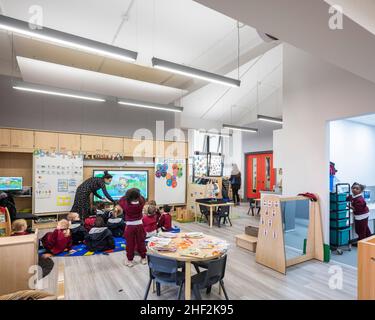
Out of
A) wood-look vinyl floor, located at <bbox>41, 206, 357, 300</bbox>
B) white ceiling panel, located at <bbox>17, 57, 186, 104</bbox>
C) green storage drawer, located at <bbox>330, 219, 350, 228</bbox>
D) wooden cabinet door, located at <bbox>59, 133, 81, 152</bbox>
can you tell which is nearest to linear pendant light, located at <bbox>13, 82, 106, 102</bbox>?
white ceiling panel, located at <bbox>17, 57, 186, 104</bbox>

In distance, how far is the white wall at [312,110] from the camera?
12.1 feet

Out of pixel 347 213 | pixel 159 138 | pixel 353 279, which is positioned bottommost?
pixel 353 279

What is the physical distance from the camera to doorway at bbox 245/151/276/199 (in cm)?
1012

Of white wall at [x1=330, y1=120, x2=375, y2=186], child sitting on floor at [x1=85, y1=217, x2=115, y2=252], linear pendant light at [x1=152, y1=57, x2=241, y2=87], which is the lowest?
child sitting on floor at [x1=85, y1=217, x2=115, y2=252]

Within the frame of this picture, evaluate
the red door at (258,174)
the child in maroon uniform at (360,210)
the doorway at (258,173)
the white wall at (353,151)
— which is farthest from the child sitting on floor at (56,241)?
the red door at (258,174)

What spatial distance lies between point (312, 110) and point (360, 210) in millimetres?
2228

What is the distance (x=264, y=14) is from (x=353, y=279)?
3.72 metres

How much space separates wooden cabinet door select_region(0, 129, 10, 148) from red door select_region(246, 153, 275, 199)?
907cm

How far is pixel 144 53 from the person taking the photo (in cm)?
555

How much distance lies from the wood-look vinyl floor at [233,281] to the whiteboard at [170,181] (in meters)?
3.51

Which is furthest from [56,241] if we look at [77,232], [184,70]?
[184,70]

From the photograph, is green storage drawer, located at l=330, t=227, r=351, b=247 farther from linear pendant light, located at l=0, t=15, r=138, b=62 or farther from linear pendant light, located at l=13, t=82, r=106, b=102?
linear pendant light, located at l=13, t=82, r=106, b=102

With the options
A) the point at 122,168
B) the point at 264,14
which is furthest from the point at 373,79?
the point at 122,168
